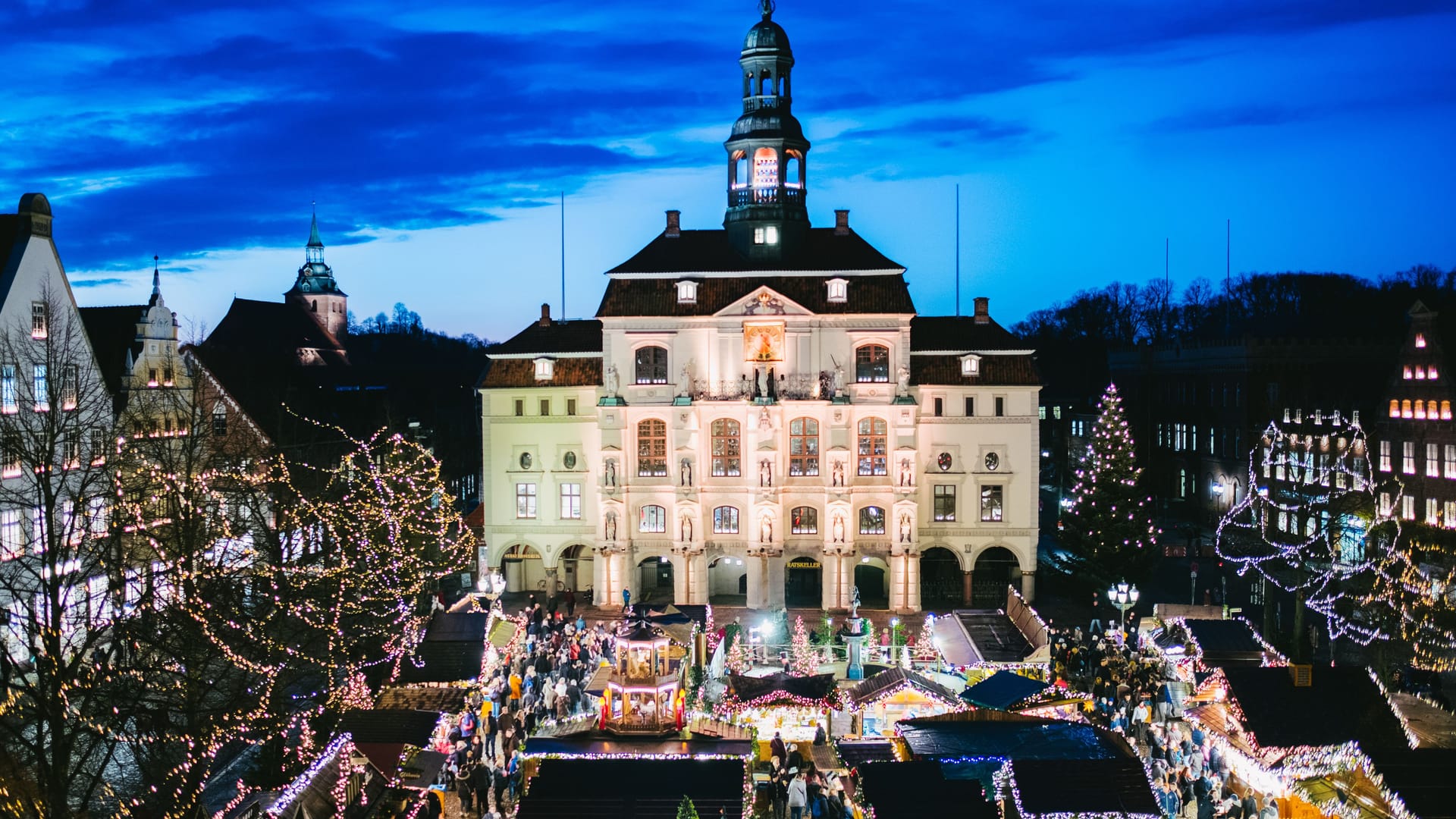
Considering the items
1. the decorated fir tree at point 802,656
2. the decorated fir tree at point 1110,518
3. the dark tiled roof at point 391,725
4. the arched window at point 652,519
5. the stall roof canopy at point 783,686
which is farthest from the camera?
the arched window at point 652,519

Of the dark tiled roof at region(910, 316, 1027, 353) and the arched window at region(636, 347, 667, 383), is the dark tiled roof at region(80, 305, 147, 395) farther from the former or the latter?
the dark tiled roof at region(910, 316, 1027, 353)

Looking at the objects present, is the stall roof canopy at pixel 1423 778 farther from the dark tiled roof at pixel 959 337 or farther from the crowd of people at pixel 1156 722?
the dark tiled roof at pixel 959 337

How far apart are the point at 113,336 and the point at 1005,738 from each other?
122ft

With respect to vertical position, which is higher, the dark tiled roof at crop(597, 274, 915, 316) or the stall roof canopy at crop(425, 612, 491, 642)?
the dark tiled roof at crop(597, 274, 915, 316)

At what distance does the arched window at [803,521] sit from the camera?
157 feet

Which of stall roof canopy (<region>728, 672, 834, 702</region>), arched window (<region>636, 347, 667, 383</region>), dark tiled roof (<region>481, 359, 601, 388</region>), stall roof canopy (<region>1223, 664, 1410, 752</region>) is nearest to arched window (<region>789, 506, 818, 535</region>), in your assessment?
arched window (<region>636, 347, 667, 383</region>)

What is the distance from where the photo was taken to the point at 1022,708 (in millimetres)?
27312

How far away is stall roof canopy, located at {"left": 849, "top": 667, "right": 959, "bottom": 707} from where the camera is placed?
91.1 ft

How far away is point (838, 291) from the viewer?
4788 centimetres

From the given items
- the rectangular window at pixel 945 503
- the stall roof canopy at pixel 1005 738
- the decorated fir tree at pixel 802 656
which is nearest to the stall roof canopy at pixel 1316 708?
the stall roof canopy at pixel 1005 738

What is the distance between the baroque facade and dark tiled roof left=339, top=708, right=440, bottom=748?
2212cm

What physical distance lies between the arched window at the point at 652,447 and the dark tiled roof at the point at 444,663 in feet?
59.0

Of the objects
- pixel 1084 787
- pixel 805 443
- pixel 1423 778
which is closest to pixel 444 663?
pixel 1084 787

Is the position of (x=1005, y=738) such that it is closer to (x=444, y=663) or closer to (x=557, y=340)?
(x=444, y=663)
